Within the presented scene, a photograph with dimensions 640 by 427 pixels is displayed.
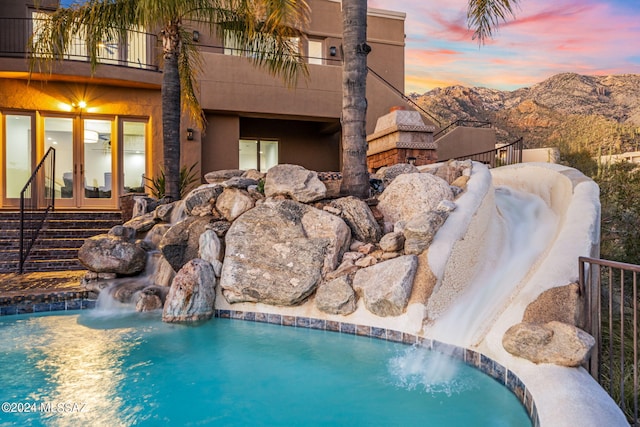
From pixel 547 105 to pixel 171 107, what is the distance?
3663cm

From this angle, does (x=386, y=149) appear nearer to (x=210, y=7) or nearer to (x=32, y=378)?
(x=210, y=7)

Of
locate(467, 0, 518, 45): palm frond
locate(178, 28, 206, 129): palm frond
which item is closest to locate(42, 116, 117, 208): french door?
locate(178, 28, 206, 129): palm frond

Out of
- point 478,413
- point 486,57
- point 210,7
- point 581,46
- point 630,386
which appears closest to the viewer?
point 478,413

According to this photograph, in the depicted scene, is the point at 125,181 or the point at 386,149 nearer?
the point at 386,149

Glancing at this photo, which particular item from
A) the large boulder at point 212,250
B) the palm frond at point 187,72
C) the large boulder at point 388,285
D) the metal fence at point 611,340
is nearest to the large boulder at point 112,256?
the large boulder at point 212,250

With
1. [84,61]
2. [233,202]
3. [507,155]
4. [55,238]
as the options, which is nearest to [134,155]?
[84,61]

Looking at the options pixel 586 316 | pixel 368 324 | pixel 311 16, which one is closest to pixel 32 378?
pixel 368 324

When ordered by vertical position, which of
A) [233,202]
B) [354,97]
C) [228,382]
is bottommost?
[228,382]

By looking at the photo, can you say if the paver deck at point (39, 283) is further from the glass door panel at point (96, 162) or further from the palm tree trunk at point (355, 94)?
the glass door panel at point (96, 162)

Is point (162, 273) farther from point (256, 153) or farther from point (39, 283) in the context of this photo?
point (256, 153)

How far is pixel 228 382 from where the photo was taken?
389 cm

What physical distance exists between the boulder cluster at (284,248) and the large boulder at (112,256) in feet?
0.05

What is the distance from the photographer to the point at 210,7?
9086 mm

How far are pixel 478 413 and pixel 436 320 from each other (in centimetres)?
165
